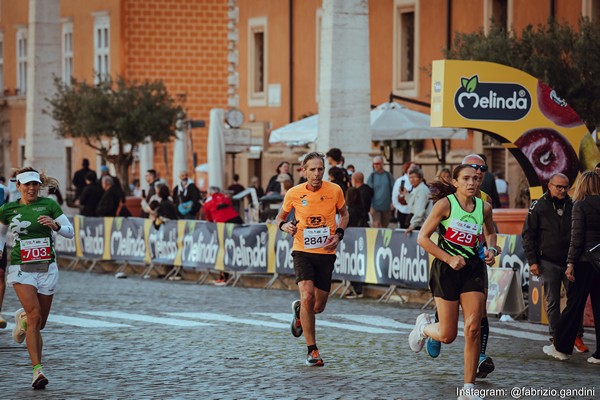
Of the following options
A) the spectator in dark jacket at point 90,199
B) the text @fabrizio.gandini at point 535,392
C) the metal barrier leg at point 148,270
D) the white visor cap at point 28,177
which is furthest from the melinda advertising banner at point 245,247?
the text @fabrizio.gandini at point 535,392

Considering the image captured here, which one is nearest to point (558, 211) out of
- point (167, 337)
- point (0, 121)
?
point (167, 337)

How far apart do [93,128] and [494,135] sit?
69.9 feet

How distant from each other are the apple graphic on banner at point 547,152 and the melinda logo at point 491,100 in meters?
0.34

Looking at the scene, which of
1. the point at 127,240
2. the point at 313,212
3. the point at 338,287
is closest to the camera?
the point at 313,212

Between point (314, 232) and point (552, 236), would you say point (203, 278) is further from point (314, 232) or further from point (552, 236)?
point (314, 232)

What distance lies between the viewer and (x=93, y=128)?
42.1 metres

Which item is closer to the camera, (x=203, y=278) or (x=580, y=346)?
(x=580, y=346)

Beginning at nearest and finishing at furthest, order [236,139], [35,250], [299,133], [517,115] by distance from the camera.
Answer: [35,250]
[517,115]
[299,133]
[236,139]

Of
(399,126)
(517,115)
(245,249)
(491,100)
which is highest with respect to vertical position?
(491,100)

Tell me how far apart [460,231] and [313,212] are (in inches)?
111

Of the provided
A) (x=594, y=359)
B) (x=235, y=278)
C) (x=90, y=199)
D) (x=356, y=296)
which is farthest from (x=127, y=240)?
(x=594, y=359)

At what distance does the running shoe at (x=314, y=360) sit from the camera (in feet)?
48.0

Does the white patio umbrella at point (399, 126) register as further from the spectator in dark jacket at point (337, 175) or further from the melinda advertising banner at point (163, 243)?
the spectator in dark jacket at point (337, 175)

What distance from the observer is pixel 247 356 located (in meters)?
15.5
